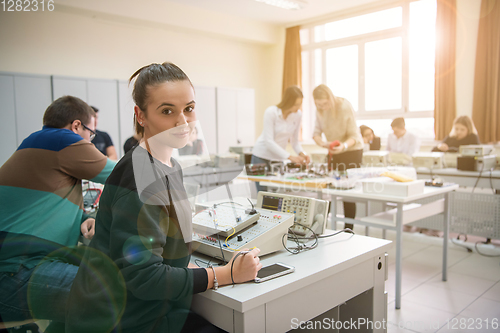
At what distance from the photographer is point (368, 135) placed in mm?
5609

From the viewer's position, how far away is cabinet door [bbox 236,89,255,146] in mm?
6004

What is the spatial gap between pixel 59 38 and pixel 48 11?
0.34 meters

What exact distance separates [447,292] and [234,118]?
4212 mm

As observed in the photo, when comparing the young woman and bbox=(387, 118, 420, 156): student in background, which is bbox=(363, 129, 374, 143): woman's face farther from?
the young woman

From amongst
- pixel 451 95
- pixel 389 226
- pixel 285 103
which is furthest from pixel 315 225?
pixel 451 95

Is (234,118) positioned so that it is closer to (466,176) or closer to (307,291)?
(466,176)

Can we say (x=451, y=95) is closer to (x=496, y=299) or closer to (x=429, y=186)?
(x=429, y=186)

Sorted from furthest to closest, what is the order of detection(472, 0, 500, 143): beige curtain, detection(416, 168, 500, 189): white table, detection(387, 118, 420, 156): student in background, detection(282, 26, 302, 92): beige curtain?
detection(282, 26, 302, 92): beige curtain < detection(387, 118, 420, 156): student in background < detection(472, 0, 500, 143): beige curtain < detection(416, 168, 500, 189): white table

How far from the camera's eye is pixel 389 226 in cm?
222

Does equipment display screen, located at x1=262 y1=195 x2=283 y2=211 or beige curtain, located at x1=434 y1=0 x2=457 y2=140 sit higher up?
beige curtain, located at x1=434 y1=0 x2=457 y2=140

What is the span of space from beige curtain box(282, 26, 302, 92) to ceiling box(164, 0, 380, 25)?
26cm

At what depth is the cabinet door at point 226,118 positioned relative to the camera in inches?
226

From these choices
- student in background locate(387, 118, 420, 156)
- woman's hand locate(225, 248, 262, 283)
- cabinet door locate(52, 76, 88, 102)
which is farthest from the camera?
student in background locate(387, 118, 420, 156)

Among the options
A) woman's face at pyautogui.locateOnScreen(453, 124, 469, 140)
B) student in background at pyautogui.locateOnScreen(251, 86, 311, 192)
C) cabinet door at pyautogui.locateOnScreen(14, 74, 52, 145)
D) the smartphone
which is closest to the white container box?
student in background at pyautogui.locateOnScreen(251, 86, 311, 192)
